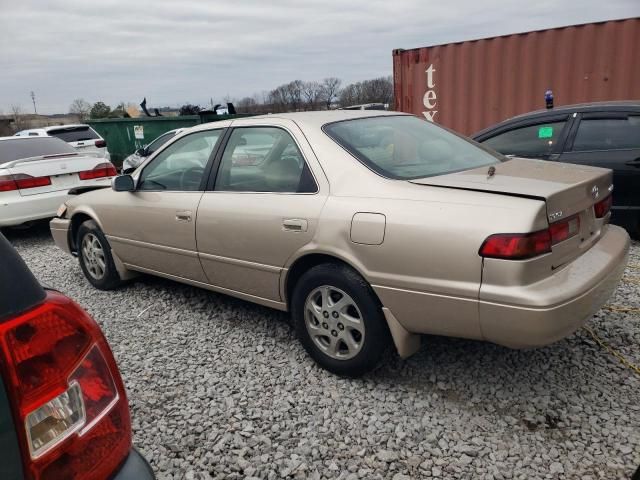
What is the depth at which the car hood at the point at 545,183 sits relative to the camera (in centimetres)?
235

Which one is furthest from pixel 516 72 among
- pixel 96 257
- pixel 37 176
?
pixel 37 176

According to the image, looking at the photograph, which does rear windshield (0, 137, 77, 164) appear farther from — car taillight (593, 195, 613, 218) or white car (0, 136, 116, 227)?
car taillight (593, 195, 613, 218)

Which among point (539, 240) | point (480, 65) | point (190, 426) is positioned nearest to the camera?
point (539, 240)

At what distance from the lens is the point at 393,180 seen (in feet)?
8.86

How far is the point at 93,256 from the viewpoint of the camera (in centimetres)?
Result: 470

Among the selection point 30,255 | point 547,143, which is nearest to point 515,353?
point 547,143

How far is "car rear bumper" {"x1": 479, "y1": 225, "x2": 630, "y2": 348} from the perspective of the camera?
219 centimetres

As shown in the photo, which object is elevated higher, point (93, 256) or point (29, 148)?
point (29, 148)

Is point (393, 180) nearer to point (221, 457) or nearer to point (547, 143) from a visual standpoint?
point (221, 457)

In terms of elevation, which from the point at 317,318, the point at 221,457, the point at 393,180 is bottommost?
the point at 221,457

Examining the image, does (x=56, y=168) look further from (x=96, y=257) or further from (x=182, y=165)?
(x=182, y=165)

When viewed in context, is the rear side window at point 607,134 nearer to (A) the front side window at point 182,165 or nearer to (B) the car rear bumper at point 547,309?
(B) the car rear bumper at point 547,309

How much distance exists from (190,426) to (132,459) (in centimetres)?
145

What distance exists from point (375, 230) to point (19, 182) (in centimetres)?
570
